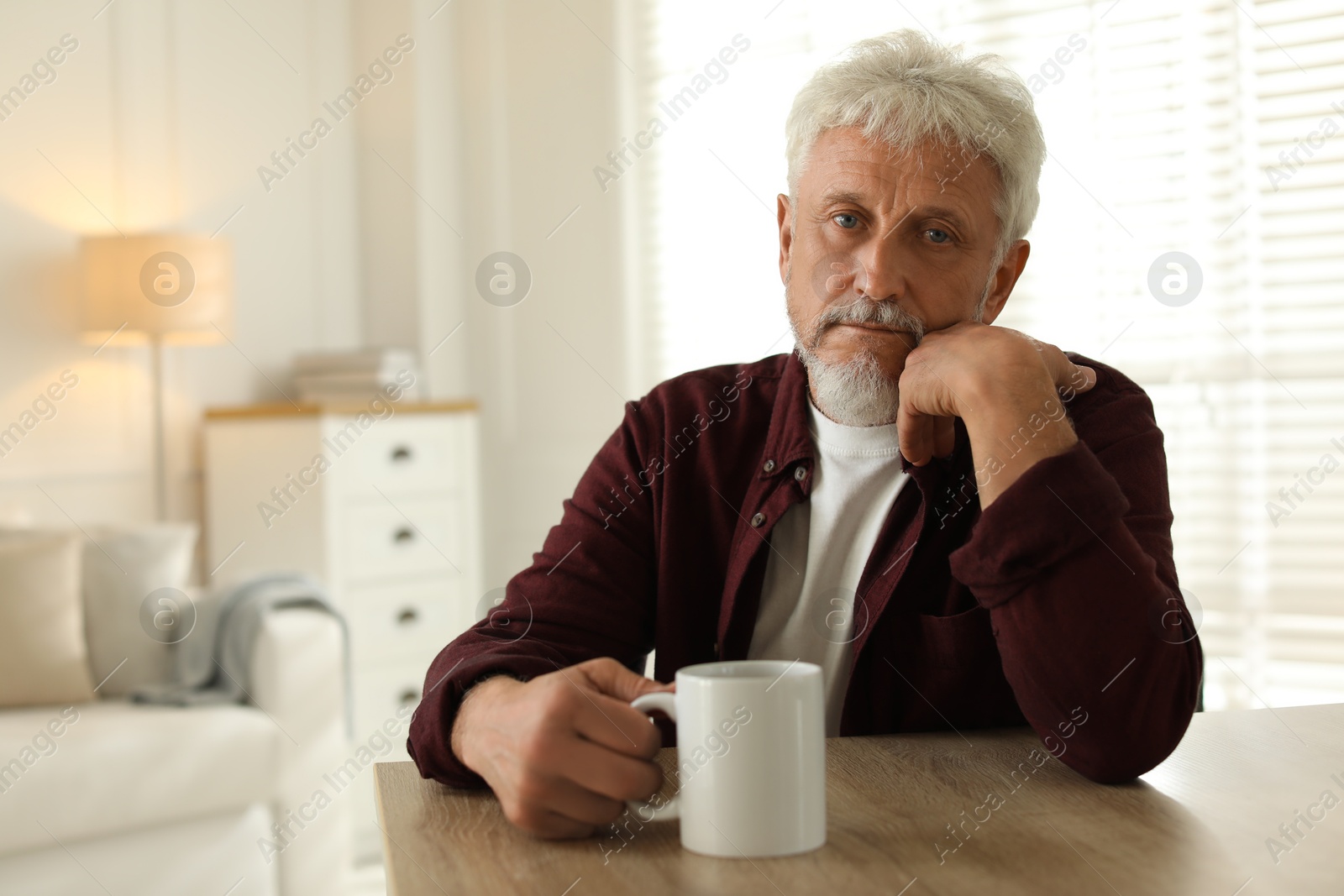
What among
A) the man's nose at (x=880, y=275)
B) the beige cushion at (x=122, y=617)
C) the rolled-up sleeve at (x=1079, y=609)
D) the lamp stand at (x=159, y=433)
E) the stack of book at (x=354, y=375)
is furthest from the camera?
the stack of book at (x=354, y=375)

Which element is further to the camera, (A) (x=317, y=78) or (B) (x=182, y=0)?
(A) (x=317, y=78)

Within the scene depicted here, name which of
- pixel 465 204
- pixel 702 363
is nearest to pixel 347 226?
pixel 465 204

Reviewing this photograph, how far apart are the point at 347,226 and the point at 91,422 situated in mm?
1210

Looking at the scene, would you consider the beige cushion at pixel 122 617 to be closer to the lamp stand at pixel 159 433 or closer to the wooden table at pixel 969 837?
the lamp stand at pixel 159 433

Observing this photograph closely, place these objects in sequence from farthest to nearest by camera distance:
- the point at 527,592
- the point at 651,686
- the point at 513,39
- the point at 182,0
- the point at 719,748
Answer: the point at 513,39, the point at 182,0, the point at 527,592, the point at 651,686, the point at 719,748

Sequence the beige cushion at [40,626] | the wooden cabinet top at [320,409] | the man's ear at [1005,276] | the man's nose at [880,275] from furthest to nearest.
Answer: the wooden cabinet top at [320,409]
the beige cushion at [40,626]
the man's ear at [1005,276]
the man's nose at [880,275]

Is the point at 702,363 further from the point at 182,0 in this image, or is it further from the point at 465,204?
the point at 182,0

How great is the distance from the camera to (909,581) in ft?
3.94

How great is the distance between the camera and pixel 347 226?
161 inches

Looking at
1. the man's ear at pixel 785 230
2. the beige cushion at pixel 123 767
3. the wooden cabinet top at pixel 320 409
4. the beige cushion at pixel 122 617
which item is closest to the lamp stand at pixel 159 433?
the wooden cabinet top at pixel 320 409

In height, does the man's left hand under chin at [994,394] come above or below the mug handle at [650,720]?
above

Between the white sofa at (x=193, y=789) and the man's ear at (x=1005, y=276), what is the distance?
Answer: 186cm

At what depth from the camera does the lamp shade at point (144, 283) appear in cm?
308

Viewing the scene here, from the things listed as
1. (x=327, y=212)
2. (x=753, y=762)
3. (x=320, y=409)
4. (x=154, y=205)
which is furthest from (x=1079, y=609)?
(x=327, y=212)
